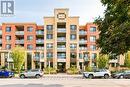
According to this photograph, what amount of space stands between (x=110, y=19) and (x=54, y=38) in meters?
63.7

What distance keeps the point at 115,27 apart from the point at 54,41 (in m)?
65.4

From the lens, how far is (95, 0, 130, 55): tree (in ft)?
79.6

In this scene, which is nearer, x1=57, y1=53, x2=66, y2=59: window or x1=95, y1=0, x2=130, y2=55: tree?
x1=95, y1=0, x2=130, y2=55: tree

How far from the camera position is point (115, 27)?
26766mm

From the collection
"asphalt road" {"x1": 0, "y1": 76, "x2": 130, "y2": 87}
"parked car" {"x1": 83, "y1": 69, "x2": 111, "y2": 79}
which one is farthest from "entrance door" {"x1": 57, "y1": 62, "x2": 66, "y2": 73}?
"asphalt road" {"x1": 0, "y1": 76, "x2": 130, "y2": 87}

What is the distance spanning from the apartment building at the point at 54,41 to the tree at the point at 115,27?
202ft

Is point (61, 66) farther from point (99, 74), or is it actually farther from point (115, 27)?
point (115, 27)

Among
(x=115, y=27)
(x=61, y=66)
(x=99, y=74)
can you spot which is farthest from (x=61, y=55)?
(x=115, y=27)

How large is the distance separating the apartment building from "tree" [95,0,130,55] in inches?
2423

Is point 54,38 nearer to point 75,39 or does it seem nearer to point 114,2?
point 75,39

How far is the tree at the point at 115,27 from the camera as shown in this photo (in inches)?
955

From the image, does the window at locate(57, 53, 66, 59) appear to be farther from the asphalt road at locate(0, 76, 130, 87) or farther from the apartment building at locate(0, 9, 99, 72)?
the asphalt road at locate(0, 76, 130, 87)

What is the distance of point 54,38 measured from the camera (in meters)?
92.0

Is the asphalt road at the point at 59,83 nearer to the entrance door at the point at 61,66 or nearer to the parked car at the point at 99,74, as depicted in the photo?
the parked car at the point at 99,74
